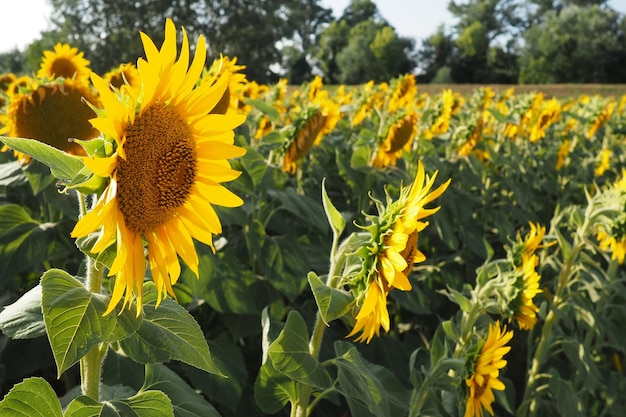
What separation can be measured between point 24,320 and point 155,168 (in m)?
0.32

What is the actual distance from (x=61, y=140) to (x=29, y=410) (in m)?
0.86

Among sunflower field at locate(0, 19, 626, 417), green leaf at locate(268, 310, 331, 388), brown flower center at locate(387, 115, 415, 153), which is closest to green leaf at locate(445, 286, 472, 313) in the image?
sunflower field at locate(0, 19, 626, 417)

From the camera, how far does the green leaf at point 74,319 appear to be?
85cm

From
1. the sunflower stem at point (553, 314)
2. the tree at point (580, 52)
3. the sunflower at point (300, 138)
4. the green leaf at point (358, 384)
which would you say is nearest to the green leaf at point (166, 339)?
the green leaf at point (358, 384)

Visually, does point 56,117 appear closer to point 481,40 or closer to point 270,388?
point 270,388

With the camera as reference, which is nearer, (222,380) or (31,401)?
(31,401)

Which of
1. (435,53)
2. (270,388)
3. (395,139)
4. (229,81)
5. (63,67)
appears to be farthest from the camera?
(435,53)

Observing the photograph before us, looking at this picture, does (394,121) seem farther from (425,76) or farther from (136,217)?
(425,76)

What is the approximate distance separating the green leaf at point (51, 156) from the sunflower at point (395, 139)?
80.5 inches

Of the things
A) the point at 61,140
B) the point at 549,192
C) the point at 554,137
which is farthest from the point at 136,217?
the point at 554,137

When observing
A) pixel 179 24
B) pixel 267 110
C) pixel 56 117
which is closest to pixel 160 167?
pixel 56 117

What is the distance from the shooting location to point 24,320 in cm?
96

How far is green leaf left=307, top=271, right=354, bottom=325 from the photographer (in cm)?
111

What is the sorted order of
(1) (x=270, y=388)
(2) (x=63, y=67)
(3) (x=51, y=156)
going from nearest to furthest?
(3) (x=51, y=156) < (1) (x=270, y=388) < (2) (x=63, y=67)
